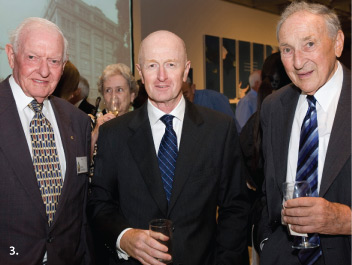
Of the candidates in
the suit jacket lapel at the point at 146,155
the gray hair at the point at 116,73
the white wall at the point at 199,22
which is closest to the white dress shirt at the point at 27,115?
the suit jacket lapel at the point at 146,155

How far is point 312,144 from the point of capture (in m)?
1.85

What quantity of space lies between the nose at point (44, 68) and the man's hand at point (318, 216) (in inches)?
55.9

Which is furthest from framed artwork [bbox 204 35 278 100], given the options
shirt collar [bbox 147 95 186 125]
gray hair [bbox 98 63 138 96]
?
shirt collar [bbox 147 95 186 125]

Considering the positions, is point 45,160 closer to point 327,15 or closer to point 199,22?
point 327,15

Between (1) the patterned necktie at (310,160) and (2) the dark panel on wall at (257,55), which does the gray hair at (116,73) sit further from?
(2) the dark panel on wall at (257,55)

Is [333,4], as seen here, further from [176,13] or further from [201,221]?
[201,221]

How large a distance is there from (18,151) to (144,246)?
0.82m

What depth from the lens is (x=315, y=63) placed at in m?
1.87

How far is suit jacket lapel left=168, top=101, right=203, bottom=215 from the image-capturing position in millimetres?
1948

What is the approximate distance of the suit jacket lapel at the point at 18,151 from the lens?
1.86 meters

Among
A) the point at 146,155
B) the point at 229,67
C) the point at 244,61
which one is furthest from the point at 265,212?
the point at 244,61

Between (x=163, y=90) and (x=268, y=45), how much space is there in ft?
29.1

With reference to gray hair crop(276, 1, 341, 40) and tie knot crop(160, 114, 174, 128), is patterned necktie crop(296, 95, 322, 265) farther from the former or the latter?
tie knot crop(160, 114, 174, 128)

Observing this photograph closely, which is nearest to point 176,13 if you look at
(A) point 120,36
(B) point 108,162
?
(A) point 120,36
